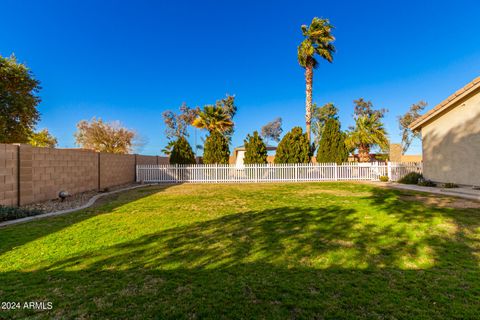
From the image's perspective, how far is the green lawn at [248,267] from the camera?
7.46ft

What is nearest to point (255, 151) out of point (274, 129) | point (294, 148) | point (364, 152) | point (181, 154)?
point (294, 148)

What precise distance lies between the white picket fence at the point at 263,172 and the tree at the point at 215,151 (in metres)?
0.86

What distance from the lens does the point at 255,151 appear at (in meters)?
16.8

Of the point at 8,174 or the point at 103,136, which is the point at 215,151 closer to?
the point at 8,174

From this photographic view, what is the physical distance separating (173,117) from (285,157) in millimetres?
28960

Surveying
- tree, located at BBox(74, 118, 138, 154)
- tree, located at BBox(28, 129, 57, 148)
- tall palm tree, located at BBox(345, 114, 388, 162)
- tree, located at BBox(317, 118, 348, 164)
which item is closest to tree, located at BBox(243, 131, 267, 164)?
tree, located at BBox(317, 118, 348, 164)

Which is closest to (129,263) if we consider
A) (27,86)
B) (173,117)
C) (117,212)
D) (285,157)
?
(117,212)

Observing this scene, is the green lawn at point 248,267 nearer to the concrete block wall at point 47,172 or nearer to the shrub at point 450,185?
the concrete block wall at point 47,172

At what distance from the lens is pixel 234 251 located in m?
3.75

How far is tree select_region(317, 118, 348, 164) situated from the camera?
1653cm

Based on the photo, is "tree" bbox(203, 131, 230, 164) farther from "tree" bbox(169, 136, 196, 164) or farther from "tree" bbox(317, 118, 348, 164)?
"tree" bbox(317, 118, 348, 164)

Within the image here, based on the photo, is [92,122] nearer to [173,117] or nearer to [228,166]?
[173,117]

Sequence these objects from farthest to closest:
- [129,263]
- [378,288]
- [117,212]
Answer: [117,212] → [129,263] → [378,288]

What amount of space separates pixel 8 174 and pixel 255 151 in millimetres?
13005
